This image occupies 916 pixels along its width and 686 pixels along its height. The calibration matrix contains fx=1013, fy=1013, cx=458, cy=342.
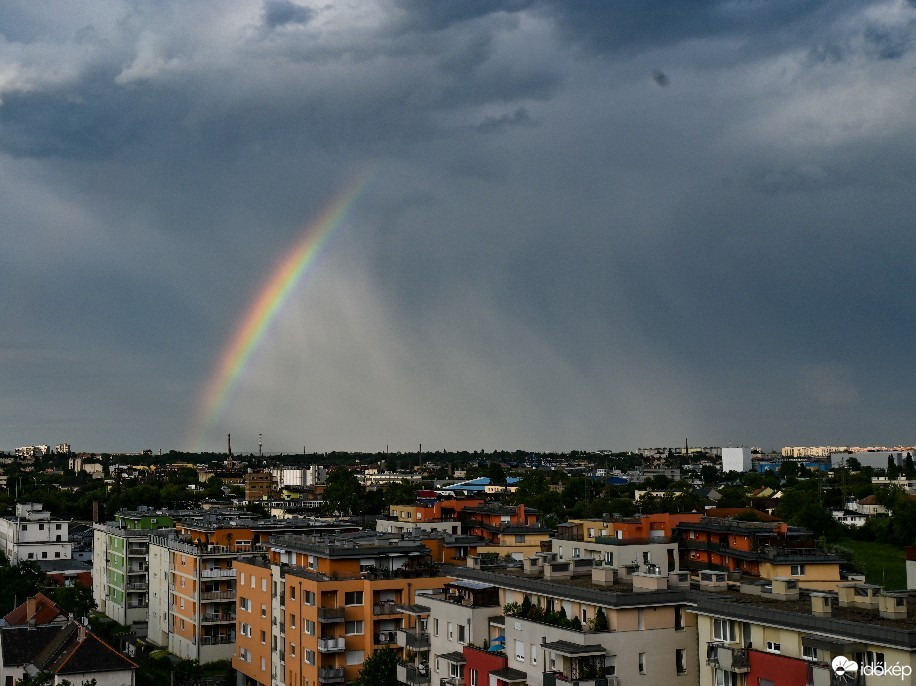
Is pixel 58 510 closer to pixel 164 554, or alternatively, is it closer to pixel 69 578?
→ pixel 69 578

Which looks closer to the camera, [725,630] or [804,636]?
[804,636]

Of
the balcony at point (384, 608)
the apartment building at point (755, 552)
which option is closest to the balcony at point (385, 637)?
the balcony at point (384, 608)

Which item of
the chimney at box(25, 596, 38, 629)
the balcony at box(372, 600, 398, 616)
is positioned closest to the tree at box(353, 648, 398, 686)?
the balcony at box(372, 600, 398, 616)

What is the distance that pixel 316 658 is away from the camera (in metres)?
44.8

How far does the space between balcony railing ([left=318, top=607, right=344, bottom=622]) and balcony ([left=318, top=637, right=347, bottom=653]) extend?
85 centimetres

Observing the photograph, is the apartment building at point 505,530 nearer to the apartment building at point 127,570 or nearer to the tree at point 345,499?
the apartment building at point 127,570

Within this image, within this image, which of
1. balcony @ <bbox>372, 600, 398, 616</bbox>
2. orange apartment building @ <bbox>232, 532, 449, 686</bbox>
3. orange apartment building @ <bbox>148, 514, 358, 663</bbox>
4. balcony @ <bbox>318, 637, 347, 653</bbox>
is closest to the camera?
balcony @ <bbox>318, 637, 347, 653</bbox>

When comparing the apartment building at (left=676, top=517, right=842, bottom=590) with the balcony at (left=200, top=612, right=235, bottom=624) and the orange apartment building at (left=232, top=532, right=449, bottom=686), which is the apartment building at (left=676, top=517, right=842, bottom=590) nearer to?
the orange apartment building at (left=232, top=532, right=449, bottom=686)

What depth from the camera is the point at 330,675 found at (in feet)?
145

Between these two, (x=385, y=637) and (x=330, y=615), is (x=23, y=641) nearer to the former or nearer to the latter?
(x=330, y=615)

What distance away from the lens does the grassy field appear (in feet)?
257

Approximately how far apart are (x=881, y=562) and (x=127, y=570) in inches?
2555

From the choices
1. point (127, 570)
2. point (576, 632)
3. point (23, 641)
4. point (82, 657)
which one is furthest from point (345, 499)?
point (576, 632)

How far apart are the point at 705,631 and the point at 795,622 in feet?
12.5
